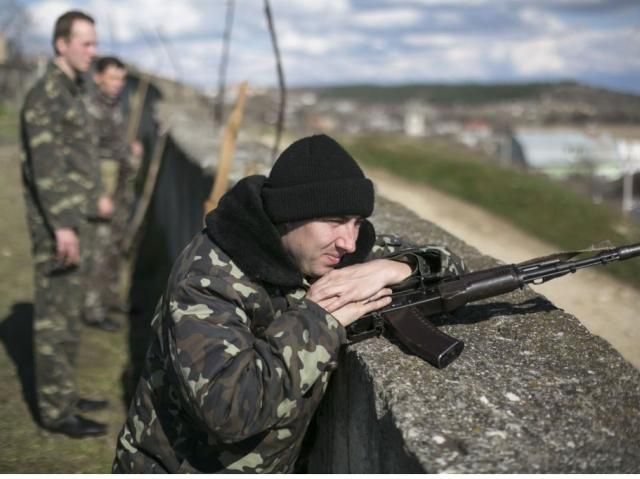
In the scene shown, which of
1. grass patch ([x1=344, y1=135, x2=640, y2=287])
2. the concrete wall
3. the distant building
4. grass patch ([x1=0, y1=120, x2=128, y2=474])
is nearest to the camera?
the concrete wall

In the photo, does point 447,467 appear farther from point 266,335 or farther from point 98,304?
point 98,304

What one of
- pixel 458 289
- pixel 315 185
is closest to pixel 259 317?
pixel 315 185

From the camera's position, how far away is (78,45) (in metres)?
3.89

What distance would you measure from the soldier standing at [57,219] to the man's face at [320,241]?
1.87m

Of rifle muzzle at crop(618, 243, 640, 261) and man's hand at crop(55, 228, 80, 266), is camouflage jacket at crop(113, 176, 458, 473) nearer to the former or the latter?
rifle muzzle at crop(618, 243, 640, 261)

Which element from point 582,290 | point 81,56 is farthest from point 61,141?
point 582,290

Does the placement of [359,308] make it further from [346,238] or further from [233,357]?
[233,357]

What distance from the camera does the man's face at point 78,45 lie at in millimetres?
3848

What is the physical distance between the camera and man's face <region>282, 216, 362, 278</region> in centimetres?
209

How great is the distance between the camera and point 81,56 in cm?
391

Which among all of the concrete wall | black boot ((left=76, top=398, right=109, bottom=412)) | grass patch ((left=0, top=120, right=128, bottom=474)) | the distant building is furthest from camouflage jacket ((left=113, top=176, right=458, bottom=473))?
the distant building

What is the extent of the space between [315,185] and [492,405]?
28.3 inches

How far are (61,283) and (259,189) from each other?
6.44 feet

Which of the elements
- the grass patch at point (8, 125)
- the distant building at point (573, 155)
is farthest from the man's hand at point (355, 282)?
the grass patch at point (8, 125)
